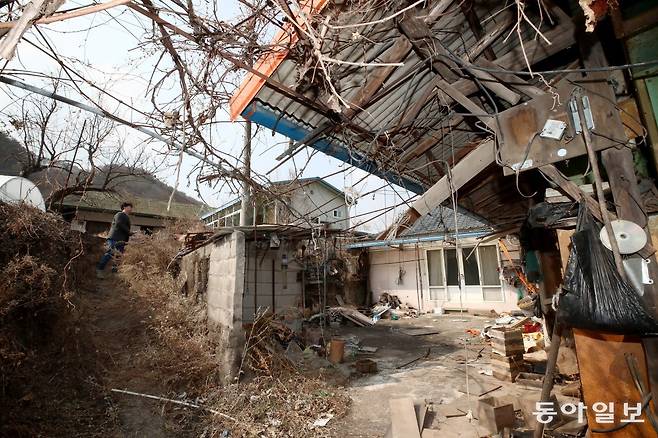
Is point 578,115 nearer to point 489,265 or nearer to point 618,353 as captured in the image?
point 618,353

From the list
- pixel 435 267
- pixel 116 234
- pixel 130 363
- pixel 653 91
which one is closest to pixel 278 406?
pixel 130 363

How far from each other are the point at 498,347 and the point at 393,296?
1089cm

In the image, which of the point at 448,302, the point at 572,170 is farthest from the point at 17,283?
the point at 448,302

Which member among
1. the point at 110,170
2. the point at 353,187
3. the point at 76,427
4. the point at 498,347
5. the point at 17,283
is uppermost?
the point at 110,170

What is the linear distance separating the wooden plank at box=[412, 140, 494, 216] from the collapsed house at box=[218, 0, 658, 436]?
0.01m

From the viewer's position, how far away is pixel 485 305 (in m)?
13.8

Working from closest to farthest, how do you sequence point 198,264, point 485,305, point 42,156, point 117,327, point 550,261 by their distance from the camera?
point 550,261 → point 117,327 → point 198,264 → point 42,156 → point 485,305

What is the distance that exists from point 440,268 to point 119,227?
13.9 meters

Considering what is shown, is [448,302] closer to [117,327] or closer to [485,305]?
[485,305]

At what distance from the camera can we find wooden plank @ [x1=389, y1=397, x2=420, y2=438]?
3.77 metres

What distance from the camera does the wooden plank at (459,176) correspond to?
124 inches

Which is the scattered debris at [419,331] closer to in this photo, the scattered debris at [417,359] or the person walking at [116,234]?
the scattered debris at [417,359]

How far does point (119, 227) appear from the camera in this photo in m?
9.48

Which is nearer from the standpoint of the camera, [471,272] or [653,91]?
[653,91]
